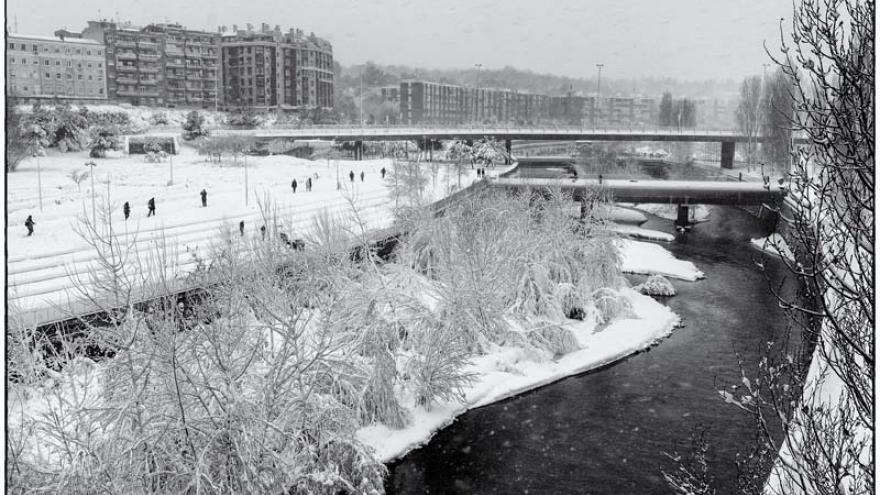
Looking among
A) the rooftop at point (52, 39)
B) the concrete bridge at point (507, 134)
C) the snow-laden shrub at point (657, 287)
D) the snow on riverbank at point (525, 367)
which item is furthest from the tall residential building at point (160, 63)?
the snow on riverbank at point (525, 367)

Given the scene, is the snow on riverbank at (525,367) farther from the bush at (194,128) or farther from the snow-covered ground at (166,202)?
the bush at (194,128)

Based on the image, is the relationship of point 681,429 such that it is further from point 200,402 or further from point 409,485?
point 200,402

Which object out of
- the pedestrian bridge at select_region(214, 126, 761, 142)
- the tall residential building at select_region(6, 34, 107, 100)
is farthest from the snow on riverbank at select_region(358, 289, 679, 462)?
the tall residential building at select_region(6, 34, 107, 100)

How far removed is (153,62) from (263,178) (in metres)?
53.0

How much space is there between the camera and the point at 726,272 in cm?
4103

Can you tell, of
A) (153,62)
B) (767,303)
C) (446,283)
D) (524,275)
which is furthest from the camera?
(153,62)

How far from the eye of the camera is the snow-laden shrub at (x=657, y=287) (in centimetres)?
3572

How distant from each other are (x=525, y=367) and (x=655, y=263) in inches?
767

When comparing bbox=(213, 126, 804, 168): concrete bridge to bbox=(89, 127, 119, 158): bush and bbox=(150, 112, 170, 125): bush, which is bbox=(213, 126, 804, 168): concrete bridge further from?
bbox=(89, 127, 119, 158): bush

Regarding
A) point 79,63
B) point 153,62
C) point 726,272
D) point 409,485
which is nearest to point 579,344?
point 409,485

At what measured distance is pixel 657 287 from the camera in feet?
118

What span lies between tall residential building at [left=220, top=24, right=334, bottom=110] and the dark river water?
3513 inches

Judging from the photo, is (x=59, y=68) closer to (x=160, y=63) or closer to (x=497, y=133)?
(x=160, y=63)

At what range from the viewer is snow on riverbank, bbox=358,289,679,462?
19.9m
